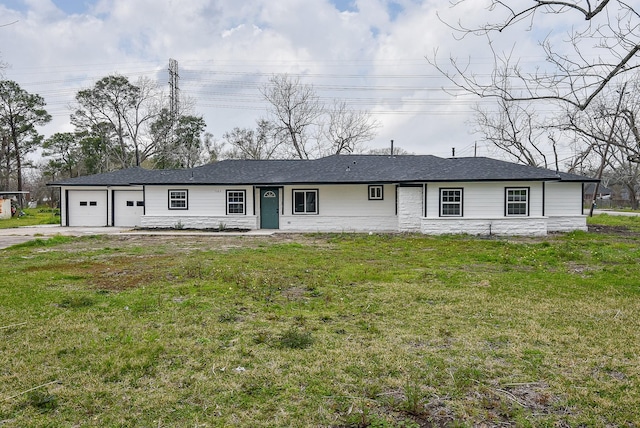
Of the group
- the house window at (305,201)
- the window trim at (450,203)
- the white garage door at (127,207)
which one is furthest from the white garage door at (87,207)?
the window trim at (450,203)

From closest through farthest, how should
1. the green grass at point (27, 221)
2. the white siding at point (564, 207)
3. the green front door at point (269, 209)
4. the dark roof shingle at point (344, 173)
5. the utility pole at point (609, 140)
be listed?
1. the utility pole at point (609, 140)
2. the dark roof shingle at point (344, 173)
3. the white siding at point (564, 207)
4. the green front door at point (269, 209)
5. the green grass at point (27, 221)

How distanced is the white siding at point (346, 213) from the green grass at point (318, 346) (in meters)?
10.9

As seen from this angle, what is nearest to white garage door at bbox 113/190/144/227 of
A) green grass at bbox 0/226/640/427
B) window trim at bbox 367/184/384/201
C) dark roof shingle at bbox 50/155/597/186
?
dark roof shingle at bbox 50/155/597/186

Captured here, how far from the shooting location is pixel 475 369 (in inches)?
154

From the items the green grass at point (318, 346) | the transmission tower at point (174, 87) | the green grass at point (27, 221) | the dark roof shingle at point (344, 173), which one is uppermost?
the transmission tower at point (174, 87)

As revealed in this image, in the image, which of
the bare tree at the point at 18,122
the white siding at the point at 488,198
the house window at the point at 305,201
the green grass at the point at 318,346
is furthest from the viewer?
the bare tree at the point at 18,122

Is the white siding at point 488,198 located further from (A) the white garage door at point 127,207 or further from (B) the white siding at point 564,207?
(A) the white garage door at point 127,207

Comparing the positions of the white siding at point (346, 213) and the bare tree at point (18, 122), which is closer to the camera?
the white siding at point (346, 213)

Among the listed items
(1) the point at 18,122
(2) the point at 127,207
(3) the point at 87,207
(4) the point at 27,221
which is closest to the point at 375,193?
(2) the point at 127,207

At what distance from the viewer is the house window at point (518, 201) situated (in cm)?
1803

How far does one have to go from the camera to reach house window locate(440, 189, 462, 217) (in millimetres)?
18219

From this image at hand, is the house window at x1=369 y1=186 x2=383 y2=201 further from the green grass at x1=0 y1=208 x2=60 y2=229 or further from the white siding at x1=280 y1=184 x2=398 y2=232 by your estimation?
the green grass at x1=0 y1=208 x2=60 y2=229

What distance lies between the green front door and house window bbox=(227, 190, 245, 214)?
37.1 inches

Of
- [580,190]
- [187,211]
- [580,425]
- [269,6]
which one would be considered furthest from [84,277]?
[580,190]
